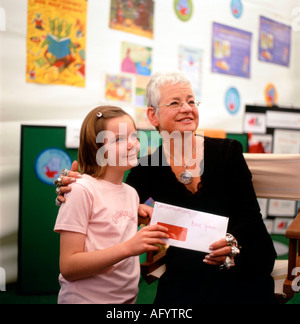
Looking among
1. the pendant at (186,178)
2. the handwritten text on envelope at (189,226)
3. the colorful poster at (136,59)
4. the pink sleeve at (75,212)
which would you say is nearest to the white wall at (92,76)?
the colorful poster at (136,59)

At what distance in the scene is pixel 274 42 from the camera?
11.6ft

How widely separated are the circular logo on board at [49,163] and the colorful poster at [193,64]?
1323 mm

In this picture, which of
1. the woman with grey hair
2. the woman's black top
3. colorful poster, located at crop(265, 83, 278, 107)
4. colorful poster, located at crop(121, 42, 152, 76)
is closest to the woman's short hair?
the woman with grey hair

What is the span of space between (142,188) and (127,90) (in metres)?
1.40

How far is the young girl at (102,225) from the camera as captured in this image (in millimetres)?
1001

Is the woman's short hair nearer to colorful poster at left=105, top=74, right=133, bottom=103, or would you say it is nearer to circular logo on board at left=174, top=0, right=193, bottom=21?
colorful poster at left=105, top=74, right=133, bottom=103

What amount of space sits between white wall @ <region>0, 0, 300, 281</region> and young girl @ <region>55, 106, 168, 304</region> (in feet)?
4.28

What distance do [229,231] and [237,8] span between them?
8.56ft

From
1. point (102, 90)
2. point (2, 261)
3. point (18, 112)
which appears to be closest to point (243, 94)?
point (102, 90)

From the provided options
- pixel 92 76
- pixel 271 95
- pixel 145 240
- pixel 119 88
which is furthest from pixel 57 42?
pixel 271 95

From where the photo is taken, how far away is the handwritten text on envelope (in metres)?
1.06

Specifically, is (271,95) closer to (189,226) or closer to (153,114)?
(153,114)

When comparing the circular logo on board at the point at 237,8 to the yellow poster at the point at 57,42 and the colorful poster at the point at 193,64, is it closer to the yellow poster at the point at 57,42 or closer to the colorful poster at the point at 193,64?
the colorful poster at the point at 193,64

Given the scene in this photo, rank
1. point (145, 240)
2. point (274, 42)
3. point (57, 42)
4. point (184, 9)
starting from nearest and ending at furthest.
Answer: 1. point (145, 240)
2. point (57, 42)
3. point (184, 9)
4. point (274, 42)
